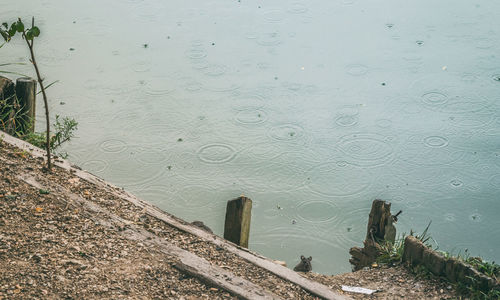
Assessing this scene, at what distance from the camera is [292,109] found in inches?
266

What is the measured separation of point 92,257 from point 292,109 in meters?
4.06

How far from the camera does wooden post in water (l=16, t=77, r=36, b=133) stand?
4.33m

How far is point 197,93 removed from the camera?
708 centimetres

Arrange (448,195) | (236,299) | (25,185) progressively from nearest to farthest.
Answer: (236,299), (25,185), (448,195)

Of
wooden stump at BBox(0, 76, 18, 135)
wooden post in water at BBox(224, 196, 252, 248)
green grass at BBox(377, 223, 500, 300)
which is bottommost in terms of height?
green grass at BBox(377, 223, 500, 300)

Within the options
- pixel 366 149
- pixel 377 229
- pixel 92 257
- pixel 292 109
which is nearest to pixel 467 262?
pixel 377 229

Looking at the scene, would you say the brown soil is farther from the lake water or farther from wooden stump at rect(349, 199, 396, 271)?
the lake water

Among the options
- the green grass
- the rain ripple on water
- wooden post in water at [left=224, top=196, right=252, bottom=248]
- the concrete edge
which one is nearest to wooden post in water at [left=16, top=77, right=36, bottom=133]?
the concrete edge

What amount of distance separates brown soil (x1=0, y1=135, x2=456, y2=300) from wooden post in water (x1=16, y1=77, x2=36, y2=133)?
0.73 meters

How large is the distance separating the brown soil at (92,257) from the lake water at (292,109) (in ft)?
5.11

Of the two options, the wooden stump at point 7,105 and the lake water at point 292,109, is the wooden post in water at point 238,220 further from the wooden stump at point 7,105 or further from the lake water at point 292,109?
the wooden stump at point 7,105

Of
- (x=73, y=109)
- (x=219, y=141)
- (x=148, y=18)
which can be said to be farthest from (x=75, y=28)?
(x=219, y=141)

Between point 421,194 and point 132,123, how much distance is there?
10.6 feet

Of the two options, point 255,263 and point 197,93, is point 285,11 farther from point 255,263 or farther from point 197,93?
point 255,263
